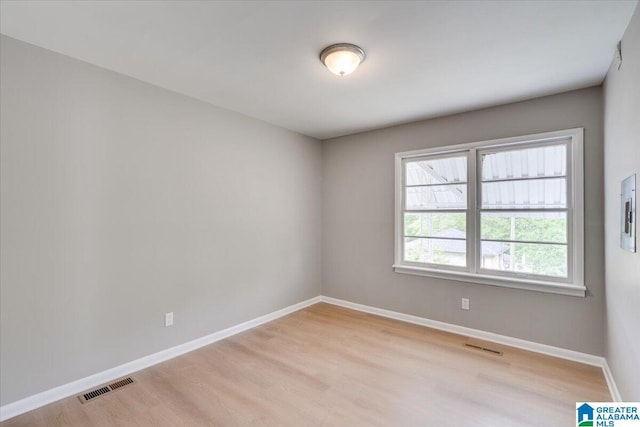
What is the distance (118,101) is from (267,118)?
1.66 metres

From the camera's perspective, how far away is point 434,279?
385cm

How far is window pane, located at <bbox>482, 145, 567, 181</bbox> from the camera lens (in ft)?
10.3

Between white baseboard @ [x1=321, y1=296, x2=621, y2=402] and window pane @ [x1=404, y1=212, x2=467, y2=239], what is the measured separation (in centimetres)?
108

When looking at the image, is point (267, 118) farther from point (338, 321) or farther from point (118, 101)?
point (338, 321)

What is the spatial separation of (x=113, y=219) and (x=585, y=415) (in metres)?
3.93

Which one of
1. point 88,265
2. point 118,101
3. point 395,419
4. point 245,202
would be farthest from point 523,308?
point 118,101

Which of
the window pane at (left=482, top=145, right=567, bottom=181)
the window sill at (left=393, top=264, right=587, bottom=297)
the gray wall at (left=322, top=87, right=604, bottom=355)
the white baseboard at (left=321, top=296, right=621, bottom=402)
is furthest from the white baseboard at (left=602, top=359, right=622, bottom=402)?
the window pane at (left=482, top=145, right=567, bottom=181)

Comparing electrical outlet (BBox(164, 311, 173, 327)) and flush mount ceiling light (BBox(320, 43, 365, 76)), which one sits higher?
flush mount ceiling light (BBox(320, 43, 365, 76))

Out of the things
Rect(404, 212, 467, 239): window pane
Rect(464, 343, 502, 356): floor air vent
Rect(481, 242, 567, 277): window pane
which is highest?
Rect(404, 212, 467, 239): window pane

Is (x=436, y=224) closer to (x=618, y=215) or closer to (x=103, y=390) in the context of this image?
(x=618, y=215)

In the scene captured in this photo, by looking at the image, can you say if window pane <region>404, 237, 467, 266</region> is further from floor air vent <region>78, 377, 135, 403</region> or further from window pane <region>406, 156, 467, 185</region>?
floor air vent <region>78, 377, 135, 403</region>

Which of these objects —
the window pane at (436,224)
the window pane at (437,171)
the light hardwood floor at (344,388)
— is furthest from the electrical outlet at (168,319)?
the window pane at (437,171)

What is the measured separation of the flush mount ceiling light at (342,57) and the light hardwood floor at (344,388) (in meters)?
Result: 2.55

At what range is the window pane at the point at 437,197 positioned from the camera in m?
3.74
